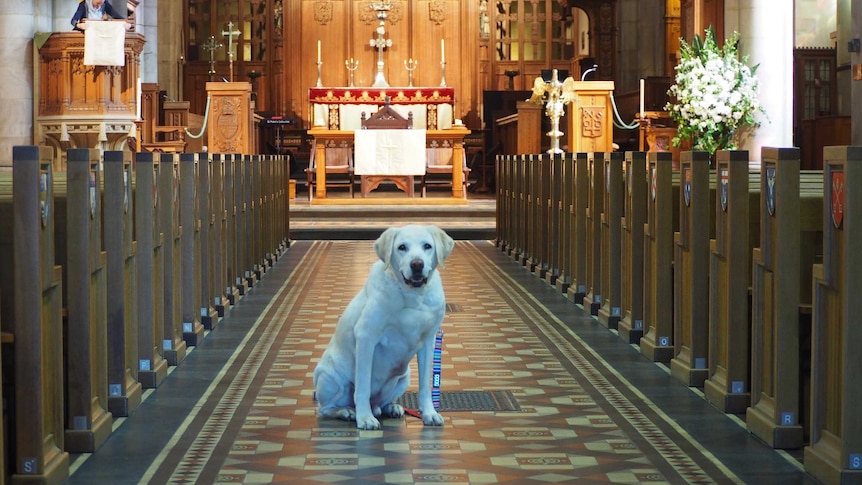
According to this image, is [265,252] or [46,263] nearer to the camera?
[46,263]

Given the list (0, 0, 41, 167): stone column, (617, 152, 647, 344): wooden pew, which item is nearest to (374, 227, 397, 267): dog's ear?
(617, 152, 647, 344): wooden pew

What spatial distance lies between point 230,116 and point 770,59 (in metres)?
7.02

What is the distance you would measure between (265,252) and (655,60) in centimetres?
1304

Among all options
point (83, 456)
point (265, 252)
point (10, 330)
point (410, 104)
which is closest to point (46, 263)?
point (10, 330)

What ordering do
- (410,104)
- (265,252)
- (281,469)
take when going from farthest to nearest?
(410,104) < (265,252) < (281,469)

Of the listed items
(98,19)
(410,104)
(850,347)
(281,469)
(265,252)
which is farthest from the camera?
(410,104)

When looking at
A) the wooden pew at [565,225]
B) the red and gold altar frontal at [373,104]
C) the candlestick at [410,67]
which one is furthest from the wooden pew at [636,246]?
the candlestick at [410,67]

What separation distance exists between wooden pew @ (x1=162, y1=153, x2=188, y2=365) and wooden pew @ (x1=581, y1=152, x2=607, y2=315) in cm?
314

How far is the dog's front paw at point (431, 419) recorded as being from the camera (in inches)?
213

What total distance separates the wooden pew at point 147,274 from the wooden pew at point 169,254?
204mm

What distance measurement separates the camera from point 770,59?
15.9 meters

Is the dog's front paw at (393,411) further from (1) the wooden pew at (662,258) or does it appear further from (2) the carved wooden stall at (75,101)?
(2) the carved wooden stall at (75,101)

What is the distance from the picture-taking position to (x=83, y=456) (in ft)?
16.2

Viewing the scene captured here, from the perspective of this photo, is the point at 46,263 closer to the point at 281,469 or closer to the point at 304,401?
the point at 281,469
